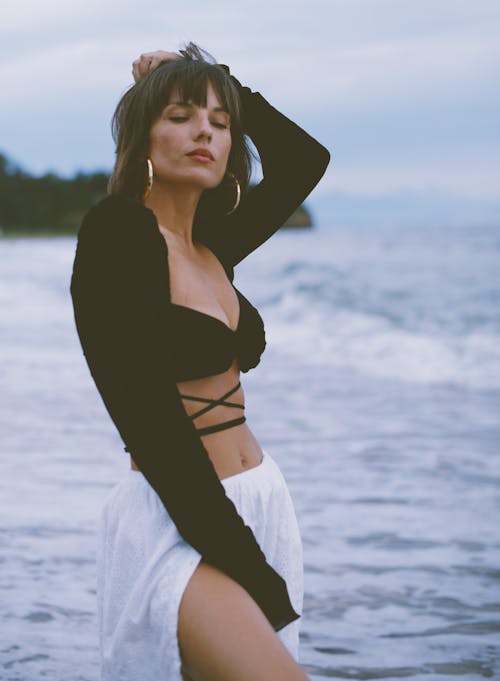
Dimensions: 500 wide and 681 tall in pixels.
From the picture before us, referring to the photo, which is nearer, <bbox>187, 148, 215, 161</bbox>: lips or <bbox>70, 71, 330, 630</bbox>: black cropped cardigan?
<bbox>70, 71, 330, 630</bbox>: black cropped cardigan

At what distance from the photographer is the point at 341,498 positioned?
276 inches

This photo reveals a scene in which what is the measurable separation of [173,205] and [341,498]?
4.66 meters

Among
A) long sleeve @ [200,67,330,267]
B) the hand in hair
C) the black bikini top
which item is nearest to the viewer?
the black bikini top

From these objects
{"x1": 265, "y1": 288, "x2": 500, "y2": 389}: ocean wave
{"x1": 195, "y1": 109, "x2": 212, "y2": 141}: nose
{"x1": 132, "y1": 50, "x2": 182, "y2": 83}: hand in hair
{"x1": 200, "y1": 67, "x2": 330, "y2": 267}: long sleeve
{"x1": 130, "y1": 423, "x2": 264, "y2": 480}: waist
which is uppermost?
{"x1": 132, "y1": 50, "x2": 182, "y2": 83}: hand in hair

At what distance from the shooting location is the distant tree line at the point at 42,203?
131m

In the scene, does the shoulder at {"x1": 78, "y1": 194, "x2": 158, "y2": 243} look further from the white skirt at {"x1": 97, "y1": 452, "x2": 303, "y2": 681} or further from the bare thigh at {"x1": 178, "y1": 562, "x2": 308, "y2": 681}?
the bare thigh at {"x1": 178, "y1": 562, "x2": 308, "y2": 681}

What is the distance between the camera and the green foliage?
131 metres

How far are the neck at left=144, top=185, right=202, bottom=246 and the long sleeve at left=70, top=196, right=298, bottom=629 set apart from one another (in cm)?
32

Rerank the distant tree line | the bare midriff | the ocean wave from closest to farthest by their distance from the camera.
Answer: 1. the bare midriff
2. the ocean wave
3. the distant tree line

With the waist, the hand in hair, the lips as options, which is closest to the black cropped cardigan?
the waist

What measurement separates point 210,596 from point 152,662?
26 cm

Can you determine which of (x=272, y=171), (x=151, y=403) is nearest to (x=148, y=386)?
(x=151, y=403)

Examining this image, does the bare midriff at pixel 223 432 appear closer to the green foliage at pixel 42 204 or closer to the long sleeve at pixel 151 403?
the long sleeve at pixel 151 403

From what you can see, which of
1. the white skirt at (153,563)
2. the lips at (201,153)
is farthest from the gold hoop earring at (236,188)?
the white skirt at (153,563)
